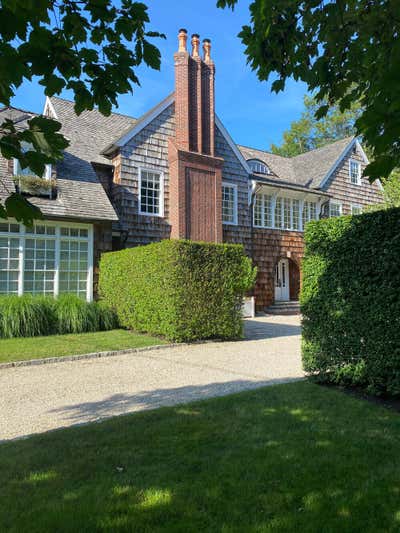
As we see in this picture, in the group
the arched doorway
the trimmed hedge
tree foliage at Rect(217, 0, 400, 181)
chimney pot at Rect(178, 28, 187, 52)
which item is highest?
chimney pot at Rect(178, 28, 187, 52)

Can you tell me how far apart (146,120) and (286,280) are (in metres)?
11.9

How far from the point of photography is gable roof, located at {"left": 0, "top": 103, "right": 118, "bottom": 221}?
1273 centimetres

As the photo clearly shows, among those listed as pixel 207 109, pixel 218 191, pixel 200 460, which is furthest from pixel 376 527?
pixel 207 109

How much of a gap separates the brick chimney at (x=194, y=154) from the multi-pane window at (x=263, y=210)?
3.50 meters

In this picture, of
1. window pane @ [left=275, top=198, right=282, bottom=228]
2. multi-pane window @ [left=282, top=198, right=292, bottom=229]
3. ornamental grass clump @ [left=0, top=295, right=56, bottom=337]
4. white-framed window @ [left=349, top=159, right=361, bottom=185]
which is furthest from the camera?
white-framed window @ [left=349, top=159, right=361, bottom=185]

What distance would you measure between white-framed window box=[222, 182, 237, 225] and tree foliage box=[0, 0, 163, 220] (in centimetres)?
1540

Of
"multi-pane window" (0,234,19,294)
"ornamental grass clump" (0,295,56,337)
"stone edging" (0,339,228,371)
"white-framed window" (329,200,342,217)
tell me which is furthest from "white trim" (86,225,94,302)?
"white-framed window" (329,200,342,217)

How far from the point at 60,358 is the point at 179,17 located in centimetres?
668

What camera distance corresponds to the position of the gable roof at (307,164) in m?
22.6

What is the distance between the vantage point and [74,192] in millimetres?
13594

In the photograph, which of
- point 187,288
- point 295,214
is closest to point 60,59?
point 187,288

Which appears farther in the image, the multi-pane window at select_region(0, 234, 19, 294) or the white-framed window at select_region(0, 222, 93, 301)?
the white-framed window at select_region(0, 222, 93, 301)

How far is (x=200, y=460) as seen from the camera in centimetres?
333

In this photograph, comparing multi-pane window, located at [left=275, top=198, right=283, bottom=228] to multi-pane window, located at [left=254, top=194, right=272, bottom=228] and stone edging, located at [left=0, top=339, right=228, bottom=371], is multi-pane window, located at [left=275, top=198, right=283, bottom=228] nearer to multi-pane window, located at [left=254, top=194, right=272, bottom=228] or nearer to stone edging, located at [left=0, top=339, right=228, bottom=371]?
multi-pane window, located at [left=254, top=194, right=272, bottom=228]
